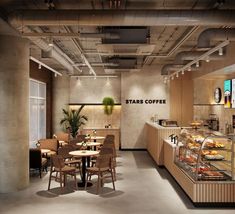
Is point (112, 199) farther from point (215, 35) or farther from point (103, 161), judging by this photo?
point (215, 35)

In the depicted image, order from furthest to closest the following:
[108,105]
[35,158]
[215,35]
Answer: [108,105] < [35,158] < [215,35]

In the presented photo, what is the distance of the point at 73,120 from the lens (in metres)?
14.1

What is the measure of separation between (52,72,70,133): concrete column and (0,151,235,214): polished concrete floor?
613 cm

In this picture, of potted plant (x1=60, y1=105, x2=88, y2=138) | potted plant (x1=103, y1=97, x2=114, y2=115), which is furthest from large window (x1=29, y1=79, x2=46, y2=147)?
potted plant (x1=103, y1=97, x2=114, y2=115)

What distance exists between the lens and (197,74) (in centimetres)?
1248

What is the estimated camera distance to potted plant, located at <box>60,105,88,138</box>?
14.2 meters

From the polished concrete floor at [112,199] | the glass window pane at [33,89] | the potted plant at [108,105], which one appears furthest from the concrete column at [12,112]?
the potted plant at [108,105]

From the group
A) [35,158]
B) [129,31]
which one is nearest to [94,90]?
[35,158]

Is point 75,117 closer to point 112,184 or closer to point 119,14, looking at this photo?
point 112,184

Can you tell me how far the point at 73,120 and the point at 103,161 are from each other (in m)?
A: 7.03

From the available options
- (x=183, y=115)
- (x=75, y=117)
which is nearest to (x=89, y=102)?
(x=75, y=117)

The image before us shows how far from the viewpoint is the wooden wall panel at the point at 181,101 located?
558 inches

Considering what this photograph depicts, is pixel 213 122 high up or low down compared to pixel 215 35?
down

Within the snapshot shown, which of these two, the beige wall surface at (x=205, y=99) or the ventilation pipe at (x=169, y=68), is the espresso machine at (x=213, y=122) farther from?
the ventilation pipe at (x=169, y=68)
